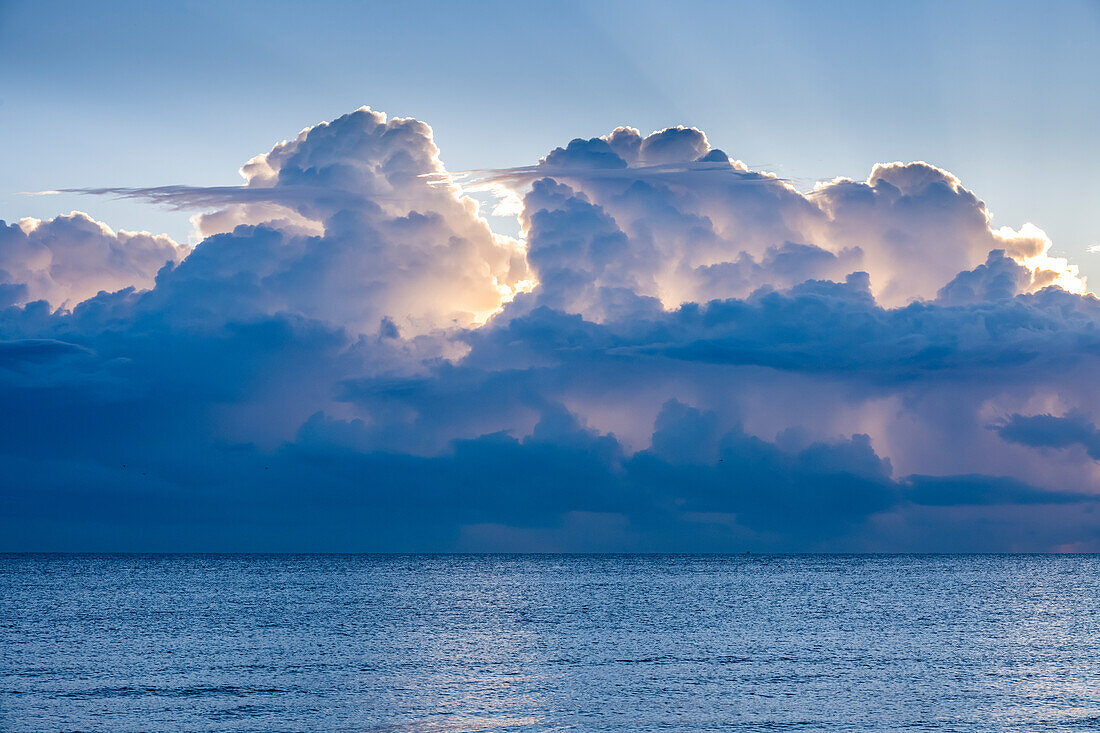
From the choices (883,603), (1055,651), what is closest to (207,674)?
(1055,651)

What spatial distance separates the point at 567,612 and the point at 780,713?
80.7 m

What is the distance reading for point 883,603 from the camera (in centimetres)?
16112

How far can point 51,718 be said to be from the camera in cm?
5828

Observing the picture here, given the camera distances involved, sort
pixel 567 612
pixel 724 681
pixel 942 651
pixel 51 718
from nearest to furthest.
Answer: pixel 51 718, pixel 724 681, pixel 942 651, pixel 567 612

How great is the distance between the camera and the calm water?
60.4 m

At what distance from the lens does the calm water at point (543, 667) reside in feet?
198

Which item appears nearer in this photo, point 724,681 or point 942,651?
point 724,681

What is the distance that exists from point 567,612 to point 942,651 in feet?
187

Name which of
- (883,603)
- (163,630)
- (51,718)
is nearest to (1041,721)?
(51,718)

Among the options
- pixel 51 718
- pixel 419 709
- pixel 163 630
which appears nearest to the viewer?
pixel 51 718

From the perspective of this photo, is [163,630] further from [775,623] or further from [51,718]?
[775,623]

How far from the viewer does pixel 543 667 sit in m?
81.5

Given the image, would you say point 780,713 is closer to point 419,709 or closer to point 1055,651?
point 419,709

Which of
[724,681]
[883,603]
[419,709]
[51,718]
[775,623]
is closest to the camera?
[51,718]
